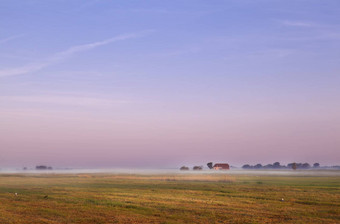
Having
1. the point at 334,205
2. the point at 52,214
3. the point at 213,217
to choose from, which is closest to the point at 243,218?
the point at 213,217

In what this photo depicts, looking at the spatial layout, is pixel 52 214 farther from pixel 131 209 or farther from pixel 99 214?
pixel 131 209

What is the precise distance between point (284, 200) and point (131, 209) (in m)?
16.1

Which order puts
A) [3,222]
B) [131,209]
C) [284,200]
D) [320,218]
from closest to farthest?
1. [3,222]
2. [320,218]
3. [131,209]
4. [284,200]

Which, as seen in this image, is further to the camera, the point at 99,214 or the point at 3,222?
the point at 99,214

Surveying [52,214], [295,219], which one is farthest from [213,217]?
[52,214]

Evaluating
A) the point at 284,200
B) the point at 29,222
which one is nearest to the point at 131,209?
the point at 29,222

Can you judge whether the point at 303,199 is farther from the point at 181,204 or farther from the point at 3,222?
the point at 3,222

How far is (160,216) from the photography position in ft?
94.5

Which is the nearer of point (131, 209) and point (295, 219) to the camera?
point (295, 219)

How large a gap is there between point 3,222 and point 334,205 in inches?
1060

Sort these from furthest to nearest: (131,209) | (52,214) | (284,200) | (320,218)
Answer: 1. (284,200)
2. (131,209)
3. (52,214)
4. (320,218)

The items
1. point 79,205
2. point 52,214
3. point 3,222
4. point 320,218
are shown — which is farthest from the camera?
point 79,205

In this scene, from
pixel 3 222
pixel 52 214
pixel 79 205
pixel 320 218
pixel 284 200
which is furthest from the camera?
pixel 284 200

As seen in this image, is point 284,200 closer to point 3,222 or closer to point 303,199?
point 303,199
